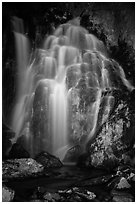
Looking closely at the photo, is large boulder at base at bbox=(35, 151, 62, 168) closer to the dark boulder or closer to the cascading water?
the dark boulder

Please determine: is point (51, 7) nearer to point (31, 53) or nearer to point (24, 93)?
point (31, 53)

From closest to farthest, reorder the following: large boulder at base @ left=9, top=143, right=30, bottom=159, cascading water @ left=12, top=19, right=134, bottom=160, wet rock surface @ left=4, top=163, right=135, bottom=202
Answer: wet rock surface @ left=4, top=163, right=135, bottom=202, large boulder at base @ left=9, top=143, right=30, bottom=159, cascading water @ left=12, top=19, right=134, bottom=160

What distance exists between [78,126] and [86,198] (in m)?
3.43

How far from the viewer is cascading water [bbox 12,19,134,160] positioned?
25.5 feet

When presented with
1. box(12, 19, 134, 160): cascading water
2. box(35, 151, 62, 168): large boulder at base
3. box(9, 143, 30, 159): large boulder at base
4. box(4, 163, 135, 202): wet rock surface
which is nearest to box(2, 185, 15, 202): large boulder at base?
box(4, 163, 135, 202): wet rock surface

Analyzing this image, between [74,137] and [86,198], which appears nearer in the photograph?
[86,198]

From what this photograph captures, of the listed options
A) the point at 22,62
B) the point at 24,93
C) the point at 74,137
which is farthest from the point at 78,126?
the point at 22,62

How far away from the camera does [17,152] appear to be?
698 centimetres

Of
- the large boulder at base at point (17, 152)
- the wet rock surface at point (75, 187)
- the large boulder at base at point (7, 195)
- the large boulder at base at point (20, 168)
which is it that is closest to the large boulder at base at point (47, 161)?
the wet rock surface at point (75, 187)

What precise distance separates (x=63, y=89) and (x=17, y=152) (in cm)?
238

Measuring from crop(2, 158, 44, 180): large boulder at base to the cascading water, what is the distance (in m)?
1.46

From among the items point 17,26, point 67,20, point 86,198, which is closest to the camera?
point 86,198

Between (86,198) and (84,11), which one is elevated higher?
(84,11)

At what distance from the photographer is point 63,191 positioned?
4797 millimetres
